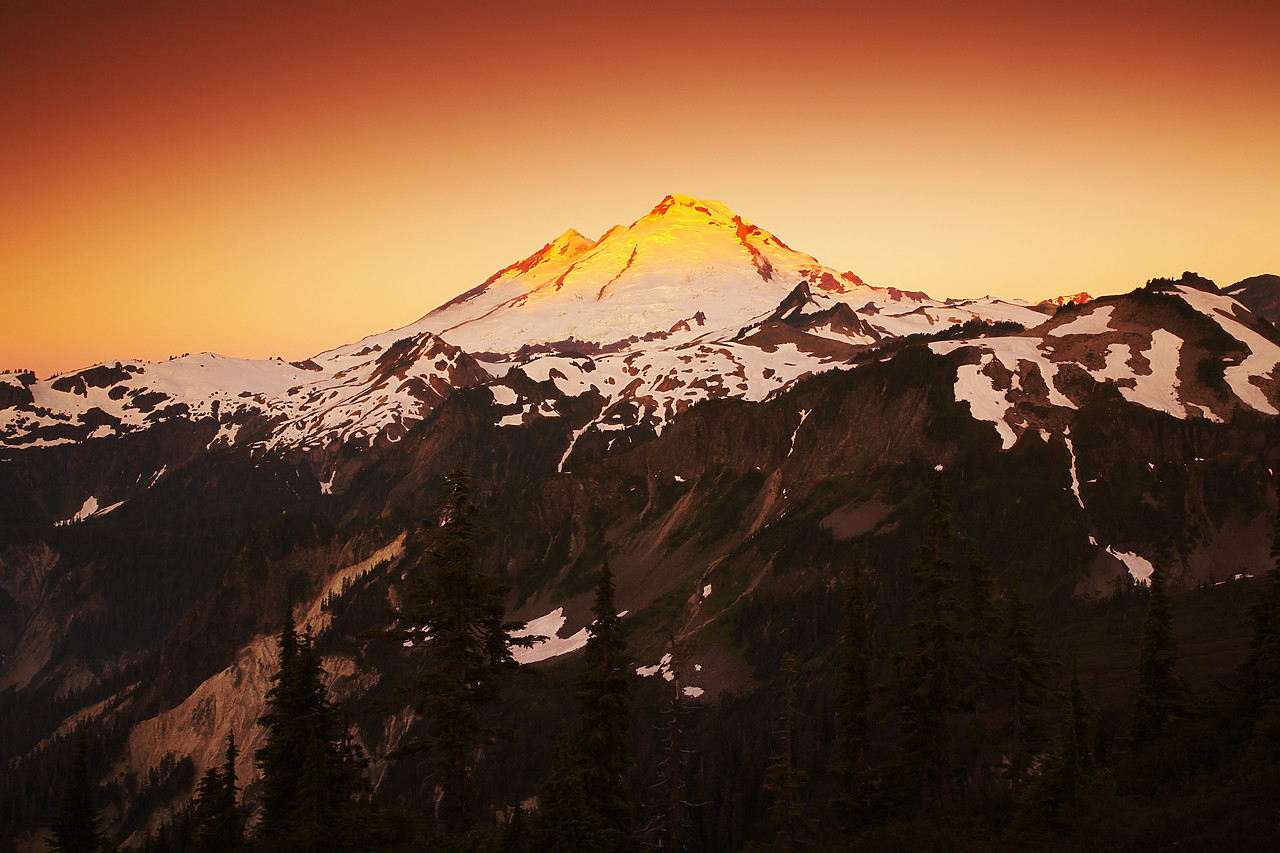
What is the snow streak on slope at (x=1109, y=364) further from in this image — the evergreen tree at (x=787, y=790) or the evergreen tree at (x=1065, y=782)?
the evergreen tree at (x=1065, y=782)

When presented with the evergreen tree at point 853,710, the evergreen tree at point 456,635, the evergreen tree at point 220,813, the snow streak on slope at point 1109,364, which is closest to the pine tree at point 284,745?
the evergreen tree at point 220,813

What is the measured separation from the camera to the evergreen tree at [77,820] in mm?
50312

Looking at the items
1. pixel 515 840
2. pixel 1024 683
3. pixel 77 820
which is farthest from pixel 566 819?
pixel 77 820

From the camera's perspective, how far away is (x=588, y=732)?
4197cm

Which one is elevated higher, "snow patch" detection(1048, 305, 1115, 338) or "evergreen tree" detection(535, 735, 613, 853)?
"snow patch" detection(1048, 305, 1115, 338)

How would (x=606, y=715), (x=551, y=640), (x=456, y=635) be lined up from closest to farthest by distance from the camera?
(x=456, y=635)
(x=606, y=715)
(x=551, y=640)

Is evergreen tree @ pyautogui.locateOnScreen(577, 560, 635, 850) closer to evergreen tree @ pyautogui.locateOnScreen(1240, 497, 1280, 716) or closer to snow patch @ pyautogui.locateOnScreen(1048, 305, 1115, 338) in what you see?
evergreen tree @ pyautogui.locateOnScreen(1240, 497, 1280, 716)

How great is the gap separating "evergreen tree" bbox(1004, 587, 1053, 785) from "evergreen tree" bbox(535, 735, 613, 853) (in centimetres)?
2234

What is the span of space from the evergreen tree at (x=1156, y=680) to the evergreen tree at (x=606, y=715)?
86.6ft

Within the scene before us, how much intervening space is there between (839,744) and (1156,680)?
16428 mm

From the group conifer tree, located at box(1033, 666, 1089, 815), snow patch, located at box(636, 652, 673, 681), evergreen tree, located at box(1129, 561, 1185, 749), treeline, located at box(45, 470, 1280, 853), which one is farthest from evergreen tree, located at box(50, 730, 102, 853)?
snow patch, located at box(636, 652, 673, 681)

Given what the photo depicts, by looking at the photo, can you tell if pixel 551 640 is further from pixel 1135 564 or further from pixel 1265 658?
pixel 1265 658

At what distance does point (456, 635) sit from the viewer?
119ft

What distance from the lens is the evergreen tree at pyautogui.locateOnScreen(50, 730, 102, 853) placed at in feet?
165
